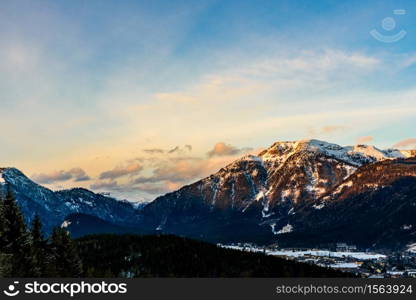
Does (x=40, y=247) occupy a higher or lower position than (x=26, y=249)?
higher

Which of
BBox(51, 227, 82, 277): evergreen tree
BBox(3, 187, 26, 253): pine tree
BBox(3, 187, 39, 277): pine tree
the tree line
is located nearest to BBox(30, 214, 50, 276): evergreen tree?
the tree line

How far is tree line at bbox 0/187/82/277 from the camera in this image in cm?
8344

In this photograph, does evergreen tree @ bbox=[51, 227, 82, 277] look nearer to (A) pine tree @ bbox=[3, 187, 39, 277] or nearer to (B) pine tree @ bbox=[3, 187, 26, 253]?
(A) pine tree @ bbox=[3, 187, 39, 277]

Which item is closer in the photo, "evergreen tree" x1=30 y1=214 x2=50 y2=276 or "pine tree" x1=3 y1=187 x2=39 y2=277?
"pine tree" x1=3 y1=187 x2=39 y2=277

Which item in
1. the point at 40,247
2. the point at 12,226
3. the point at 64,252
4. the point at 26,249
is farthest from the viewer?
the point at 64,252

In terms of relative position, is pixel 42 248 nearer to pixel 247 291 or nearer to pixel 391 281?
pixel 247 291

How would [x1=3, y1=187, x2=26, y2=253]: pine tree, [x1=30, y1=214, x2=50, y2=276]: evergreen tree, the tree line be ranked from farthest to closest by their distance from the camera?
[x1=30, y1=214, x2=50, y2=276]: evergreen tree, [x1=3, y1=187, x2=26, y2=253]: pine tree, the tree line

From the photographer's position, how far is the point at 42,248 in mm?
105000

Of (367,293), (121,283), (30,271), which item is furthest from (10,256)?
(367,293)

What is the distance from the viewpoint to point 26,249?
8662cm

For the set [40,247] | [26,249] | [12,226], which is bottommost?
[26,249]

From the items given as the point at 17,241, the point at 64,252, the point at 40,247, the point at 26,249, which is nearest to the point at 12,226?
the point at 17,241

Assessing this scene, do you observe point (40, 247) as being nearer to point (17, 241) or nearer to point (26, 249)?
point (26, 249)

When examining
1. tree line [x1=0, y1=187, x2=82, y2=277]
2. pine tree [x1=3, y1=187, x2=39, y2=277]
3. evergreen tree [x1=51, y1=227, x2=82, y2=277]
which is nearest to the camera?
tree line [x1=0, y1=187, x2=82, y2=277]
